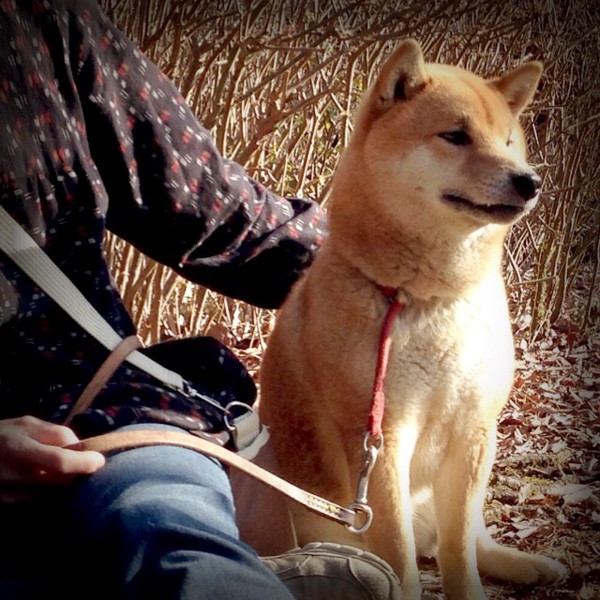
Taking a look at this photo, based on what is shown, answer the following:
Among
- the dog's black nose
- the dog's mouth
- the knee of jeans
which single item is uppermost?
the dog's black nose

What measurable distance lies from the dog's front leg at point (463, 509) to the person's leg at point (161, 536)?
722 millimetres

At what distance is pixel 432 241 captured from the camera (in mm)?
1721

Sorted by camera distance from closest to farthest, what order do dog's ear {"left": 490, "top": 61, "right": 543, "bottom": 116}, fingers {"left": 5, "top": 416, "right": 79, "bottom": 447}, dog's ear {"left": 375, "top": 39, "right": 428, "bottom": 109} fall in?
fingers {"left": 5, "top": 416, "right": 79, "bottom": 447} < dog's ear {"left": 375, "top": 39, "right": 428, "bottom": 109} < dog's ear {"left": 490, "top": 61, "right": 543, "bottom": 116}

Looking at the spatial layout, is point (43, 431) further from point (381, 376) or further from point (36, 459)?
point (381, 376)

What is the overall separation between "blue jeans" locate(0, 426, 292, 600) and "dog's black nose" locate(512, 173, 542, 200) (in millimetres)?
862

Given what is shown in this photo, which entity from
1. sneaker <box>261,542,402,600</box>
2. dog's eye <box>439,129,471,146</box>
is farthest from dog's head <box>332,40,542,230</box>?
sneaker <box>261,542,402,600</box>

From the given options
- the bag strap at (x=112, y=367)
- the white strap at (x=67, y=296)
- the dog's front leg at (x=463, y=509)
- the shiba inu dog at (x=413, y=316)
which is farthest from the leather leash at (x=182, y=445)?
the dog's front leg at (x=463, y=509)

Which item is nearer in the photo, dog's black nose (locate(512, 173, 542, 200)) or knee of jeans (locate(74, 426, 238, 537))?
knee of jeans (locate(74, 426, 238, 537))

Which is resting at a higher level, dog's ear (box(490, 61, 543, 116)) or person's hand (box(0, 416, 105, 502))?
dog's ear (box(490, 61, 543, 116))

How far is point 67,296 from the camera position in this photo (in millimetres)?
1258

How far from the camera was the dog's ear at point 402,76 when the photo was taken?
171 centimetres

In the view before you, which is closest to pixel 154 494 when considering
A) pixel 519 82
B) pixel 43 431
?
pixel 43 431

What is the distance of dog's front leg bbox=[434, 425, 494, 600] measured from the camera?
1.76m

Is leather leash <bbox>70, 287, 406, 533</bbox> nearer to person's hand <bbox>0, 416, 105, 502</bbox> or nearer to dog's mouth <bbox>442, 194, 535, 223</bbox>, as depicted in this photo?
person's hand <bbox>0, 416, 105, 502</bbox>
